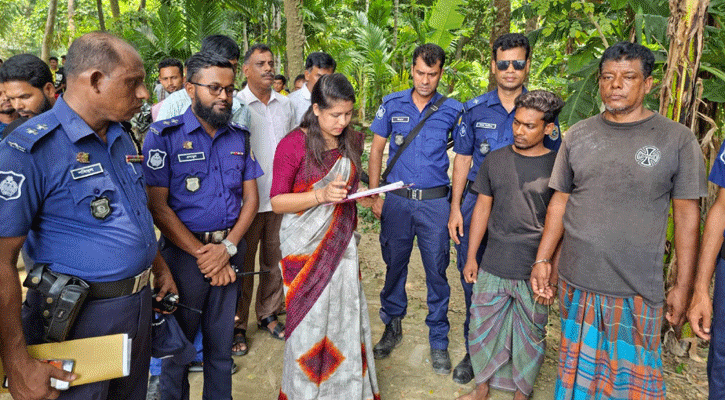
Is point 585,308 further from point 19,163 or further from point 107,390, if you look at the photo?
point 19,163

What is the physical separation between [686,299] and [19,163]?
8.93 ft

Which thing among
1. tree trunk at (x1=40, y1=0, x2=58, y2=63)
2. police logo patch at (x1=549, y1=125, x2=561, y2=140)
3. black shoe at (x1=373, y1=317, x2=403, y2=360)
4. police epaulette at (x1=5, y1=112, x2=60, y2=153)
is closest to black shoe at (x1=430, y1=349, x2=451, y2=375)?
black shoe at (x1=373, y1=317, x2=403, y2=360)

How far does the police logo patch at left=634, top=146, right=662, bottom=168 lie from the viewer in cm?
211

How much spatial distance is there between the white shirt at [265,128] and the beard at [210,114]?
1036 mm

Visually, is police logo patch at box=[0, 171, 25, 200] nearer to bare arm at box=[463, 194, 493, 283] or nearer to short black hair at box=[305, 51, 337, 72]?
bare arm at box=[463, 194, 493, 283]

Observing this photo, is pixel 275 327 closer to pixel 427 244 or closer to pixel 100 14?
pixel 427 244

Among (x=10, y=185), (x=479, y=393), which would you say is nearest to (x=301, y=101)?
(x=479, y=393)

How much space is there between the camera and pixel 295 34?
18.2 feet

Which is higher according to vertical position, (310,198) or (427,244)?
(310,198)

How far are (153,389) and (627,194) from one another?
9.17 feet

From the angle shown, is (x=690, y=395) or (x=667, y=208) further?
(x=690, y=395)

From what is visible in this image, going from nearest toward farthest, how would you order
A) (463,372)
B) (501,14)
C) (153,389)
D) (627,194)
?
(627,194) < (153,389) < (463,372) < (501,14)

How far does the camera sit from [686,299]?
2156mm

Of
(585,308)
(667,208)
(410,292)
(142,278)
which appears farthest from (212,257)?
(410,292)
